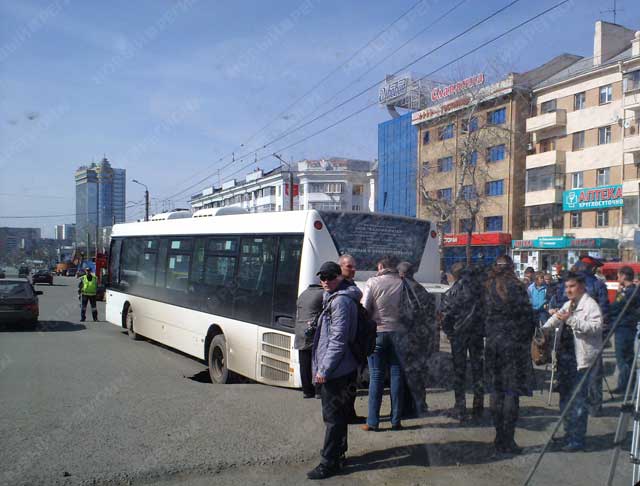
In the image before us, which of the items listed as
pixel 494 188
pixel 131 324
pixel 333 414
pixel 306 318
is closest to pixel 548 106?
pixel 306 318

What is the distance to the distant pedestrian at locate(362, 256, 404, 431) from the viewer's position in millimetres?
6070

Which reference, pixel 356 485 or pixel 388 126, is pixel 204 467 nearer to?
pixel 356 485

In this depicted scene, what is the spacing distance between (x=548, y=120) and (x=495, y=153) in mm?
13213

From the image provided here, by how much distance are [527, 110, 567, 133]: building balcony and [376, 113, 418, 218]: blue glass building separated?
110 feet

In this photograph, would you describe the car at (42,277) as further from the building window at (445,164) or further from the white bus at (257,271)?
the white bus at (257,271)

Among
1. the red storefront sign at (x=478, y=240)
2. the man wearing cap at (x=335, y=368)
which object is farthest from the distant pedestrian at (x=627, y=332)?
the red storefront sign at (x=478, y=240)

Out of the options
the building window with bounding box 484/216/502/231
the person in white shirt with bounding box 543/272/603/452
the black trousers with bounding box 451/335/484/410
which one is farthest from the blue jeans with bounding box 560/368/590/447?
the building window with bounding box 484/216/502/231

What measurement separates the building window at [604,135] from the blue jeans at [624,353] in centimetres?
198

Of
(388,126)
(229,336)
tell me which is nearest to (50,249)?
(388,126)

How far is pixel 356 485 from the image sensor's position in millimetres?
4637

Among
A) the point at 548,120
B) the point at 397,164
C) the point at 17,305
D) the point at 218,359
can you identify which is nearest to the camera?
the point at 548,120

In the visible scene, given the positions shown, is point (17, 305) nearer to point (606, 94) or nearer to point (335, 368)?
point (335, 368)

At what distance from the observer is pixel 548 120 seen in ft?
28.9

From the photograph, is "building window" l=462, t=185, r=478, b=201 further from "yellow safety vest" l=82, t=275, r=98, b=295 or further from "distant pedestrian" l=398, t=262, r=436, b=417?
"distant pedestrian" l=398, t=262, r=436, b=417
